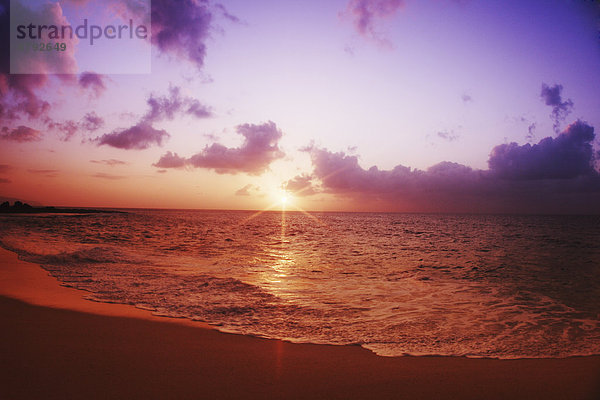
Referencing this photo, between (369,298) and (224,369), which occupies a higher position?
(224,369)

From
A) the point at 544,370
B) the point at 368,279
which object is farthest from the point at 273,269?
the point at 544,370

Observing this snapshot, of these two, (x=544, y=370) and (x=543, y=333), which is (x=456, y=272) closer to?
(x=543, y=333)

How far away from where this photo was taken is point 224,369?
15.8 feet

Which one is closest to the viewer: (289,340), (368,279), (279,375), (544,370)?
(279,375)

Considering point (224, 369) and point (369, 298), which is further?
point (369, 298)

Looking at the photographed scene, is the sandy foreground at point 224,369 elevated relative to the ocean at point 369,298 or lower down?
elevated

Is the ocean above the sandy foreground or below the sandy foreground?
below

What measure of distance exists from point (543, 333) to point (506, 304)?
3.01 metres

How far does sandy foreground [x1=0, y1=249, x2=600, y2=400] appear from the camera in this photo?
4195 millimetres

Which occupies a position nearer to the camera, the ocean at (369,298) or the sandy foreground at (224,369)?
the sandy foreground at (224,369)

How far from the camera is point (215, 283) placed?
11438 mm

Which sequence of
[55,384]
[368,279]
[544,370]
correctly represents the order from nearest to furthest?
1. [55,384]
2. [544,370]
3. [368,279]

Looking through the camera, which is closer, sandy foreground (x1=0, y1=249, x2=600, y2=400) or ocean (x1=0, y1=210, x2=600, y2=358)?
sandy foreground (x1=0, y1=249, x2=600, y2=400)

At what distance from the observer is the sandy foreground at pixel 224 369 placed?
4195 millimetres
